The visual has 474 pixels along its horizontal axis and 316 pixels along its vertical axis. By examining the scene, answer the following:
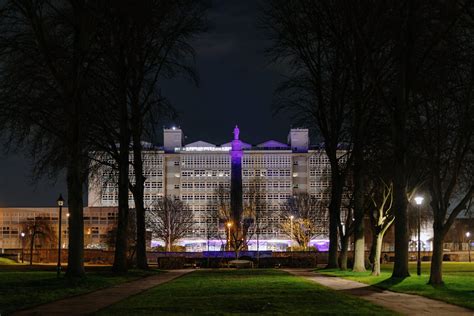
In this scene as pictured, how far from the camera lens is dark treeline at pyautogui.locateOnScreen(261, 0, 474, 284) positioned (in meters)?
28.1

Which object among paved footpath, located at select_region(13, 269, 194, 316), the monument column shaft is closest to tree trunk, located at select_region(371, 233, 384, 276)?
paved footpath, located at select_region(13, 269, 194, 316)

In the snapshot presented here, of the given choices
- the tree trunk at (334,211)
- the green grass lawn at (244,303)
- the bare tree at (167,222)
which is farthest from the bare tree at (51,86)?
the bare tree at (167,222)

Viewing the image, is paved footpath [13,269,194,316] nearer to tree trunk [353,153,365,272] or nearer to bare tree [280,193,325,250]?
tree trunk [353,153,365,272]

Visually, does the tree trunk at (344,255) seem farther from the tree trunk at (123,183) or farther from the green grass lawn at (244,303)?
the green grass lawn at (244,303)

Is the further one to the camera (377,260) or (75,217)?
(377,260)

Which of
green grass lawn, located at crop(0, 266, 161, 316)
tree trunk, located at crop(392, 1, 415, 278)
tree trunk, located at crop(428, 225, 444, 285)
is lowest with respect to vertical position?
green grass lawn, located at crop(0, 266, 161, 316)

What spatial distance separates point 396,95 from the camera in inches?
1208

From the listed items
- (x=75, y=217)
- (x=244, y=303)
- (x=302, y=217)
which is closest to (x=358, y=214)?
(x=75, y=217)

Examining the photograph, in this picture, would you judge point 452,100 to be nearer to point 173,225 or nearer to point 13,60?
point 13,60

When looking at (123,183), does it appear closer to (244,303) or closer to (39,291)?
→ (39,291)

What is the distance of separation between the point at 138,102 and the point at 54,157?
391 inches

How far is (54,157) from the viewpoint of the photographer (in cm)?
3316

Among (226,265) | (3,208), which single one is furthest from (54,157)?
(3,208)

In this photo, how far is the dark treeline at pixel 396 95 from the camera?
2806cm
